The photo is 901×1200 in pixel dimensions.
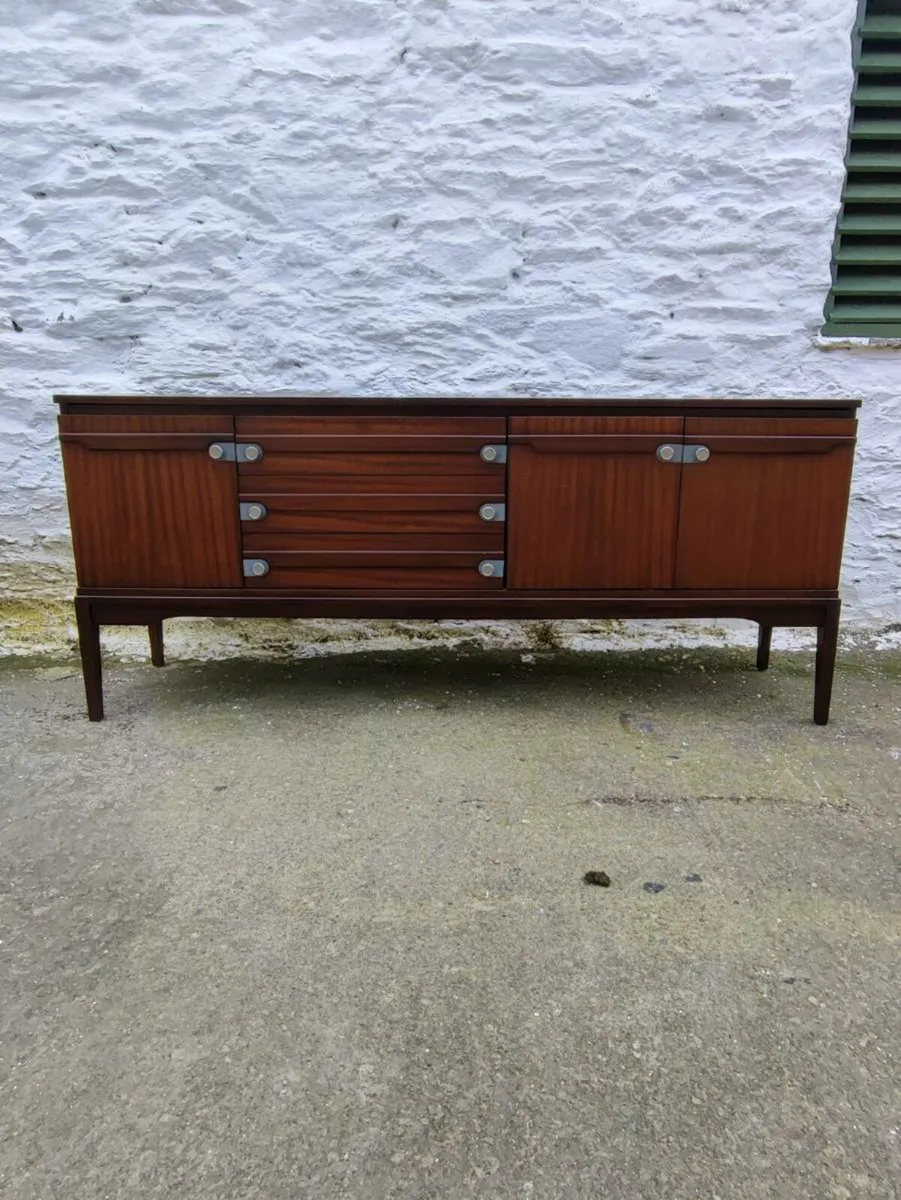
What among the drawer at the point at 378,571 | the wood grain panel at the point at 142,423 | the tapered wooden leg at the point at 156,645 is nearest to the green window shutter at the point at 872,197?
the drawer at the point at 378,571

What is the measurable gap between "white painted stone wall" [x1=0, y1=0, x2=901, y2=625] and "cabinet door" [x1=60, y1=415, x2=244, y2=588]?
0.87 metres

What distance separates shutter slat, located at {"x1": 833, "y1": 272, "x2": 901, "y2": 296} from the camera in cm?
305

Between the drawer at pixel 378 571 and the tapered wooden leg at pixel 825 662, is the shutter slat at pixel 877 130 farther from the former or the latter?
the drawer at pixel 378 571

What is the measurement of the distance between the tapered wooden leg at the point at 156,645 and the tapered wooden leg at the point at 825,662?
7.45 feet

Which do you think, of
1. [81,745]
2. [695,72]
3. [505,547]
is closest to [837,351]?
[695,72]

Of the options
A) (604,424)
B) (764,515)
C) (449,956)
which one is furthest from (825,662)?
(449,956)

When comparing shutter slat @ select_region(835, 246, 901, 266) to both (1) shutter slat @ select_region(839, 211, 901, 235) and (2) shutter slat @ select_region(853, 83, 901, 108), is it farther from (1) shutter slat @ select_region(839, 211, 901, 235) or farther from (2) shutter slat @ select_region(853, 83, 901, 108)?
(2) shutter slat @ select_region(853, 83, 901, 108)

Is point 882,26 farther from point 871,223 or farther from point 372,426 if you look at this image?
point 372,426

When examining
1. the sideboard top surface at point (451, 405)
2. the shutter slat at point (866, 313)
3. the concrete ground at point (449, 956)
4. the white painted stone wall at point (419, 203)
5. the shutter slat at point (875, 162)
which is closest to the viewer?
the concrete ground at point (449, 956)

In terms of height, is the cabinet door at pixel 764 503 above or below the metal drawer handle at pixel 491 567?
above

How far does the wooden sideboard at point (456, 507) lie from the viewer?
225cm

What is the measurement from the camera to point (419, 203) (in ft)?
9.68

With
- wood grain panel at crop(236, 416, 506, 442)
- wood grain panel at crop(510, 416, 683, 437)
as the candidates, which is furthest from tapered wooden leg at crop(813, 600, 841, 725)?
wood grain panel at crop(236, 416, 506, 442)

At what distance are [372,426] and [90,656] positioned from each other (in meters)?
1.12
